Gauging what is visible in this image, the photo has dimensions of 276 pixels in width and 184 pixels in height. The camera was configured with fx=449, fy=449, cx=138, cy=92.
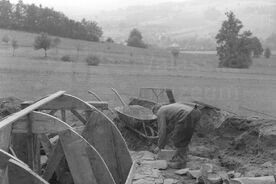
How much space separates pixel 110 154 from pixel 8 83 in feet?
44.8

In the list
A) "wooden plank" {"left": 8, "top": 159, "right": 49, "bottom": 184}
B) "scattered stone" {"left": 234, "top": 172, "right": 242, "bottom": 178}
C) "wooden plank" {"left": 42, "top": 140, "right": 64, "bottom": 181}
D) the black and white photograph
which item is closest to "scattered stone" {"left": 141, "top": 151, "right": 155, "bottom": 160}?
the black and white photograph

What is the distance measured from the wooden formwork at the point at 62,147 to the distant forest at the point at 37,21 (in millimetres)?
49563

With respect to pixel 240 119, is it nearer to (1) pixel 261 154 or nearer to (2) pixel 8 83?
(1) pixel 261 154

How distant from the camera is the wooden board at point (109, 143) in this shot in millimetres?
6371

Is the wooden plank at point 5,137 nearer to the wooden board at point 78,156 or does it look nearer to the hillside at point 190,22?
the wooden board at point 78,156

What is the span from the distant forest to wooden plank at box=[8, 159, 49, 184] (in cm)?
5184

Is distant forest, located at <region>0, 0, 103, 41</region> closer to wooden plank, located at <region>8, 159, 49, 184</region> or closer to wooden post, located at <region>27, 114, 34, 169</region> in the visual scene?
wooden post, located at <region>27, 114, 34, 169</region>

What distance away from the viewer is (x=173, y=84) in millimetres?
23547

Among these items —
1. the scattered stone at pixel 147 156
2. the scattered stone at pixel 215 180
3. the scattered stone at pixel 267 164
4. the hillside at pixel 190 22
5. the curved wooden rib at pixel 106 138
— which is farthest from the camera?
the hillside at pixel 190 22

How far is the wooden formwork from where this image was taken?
13.2 ft

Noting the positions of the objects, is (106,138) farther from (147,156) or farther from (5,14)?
(5,14)

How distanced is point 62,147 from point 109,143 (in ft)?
5.29

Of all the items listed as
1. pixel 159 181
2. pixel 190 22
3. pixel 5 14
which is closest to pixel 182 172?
pixel 159 181

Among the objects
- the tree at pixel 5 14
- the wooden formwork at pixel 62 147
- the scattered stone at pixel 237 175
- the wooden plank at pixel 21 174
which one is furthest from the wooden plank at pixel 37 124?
the tree at pixel 5 14
